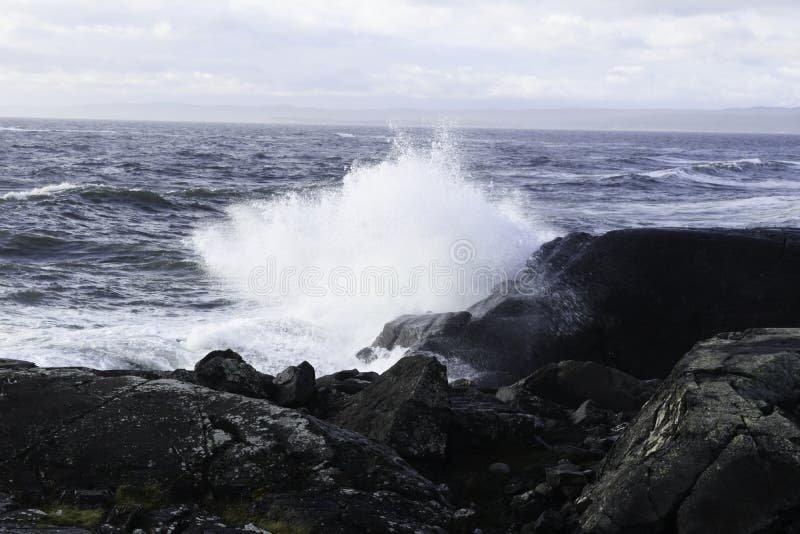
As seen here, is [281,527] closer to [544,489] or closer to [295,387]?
[544,489]

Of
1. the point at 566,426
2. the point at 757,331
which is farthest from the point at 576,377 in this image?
the point at 757,331

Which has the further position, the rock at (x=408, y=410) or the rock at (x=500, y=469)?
the rock at (x=408, y=410)

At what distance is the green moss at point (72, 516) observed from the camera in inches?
203

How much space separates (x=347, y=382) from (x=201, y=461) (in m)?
3.77

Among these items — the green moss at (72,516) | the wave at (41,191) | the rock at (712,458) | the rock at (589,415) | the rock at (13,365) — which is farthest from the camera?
the wave at (41,191)

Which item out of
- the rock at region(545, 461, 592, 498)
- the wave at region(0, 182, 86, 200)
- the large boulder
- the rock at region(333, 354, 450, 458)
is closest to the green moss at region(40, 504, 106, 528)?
the rock at region(333, 354, 450, 458)

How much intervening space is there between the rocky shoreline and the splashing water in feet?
19.3

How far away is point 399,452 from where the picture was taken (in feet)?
22.2

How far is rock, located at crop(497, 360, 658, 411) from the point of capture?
918 cm

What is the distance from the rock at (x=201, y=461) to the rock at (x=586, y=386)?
3.55 metres

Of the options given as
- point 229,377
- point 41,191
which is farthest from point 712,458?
point 41,191

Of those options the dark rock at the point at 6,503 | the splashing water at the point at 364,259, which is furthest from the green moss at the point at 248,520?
the splashing water at the point at 364,259

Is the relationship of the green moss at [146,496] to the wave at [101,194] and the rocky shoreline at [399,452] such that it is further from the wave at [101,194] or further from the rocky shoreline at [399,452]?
the wave at [101,194]

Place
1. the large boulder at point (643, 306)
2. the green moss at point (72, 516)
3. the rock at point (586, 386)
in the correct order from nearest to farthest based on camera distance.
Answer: the green moss at point (72, 516) < the rock at point (586, 386) < the large boulder at point (643, 306)
